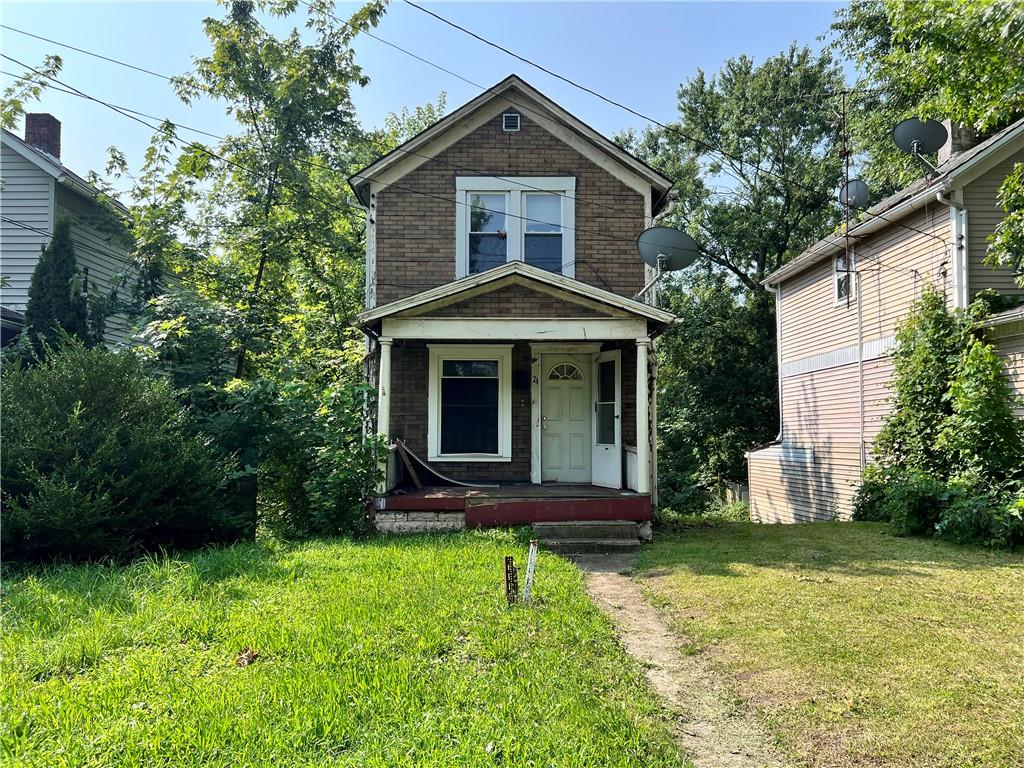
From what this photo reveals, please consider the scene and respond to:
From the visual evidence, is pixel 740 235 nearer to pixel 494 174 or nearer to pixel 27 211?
pixel 494 174

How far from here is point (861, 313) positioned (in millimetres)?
13461

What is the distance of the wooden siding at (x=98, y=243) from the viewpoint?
1358 cm

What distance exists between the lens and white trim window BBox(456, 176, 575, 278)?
10844 mm

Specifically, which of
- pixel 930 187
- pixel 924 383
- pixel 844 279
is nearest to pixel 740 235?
pixel 844 279

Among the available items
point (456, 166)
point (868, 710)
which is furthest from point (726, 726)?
point (456, 166)

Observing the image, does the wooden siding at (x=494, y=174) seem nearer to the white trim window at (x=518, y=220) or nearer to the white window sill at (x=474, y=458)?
the white trim window at (x=518, y=220)

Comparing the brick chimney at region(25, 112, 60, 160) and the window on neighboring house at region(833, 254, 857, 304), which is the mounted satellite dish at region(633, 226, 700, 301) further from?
the brick chimney at region(25, 112, 60, 160)

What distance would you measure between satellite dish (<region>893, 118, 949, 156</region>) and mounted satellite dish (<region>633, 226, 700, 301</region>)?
227 inches

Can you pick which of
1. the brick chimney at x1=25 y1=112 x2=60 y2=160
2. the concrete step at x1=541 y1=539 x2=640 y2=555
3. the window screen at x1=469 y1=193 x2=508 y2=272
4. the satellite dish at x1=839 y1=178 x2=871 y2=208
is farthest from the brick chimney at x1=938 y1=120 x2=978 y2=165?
the brick chimney at x1=25 y1=112 x2=60 y2=160

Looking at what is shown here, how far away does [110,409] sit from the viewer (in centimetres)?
749

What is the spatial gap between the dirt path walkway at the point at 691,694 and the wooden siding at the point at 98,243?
1277cm

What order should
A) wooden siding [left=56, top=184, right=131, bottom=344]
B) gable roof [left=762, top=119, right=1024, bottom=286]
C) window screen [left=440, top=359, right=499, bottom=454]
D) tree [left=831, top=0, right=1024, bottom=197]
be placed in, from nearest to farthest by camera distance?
tree [left=831, top=0, right=1024, bottom=197] → gable roof [left=762, top=119, right=1024, bottom=286] → window screen [left=440, top=359, right=499, bottom=454] → wooden siding [left=56, top=184, right=131, bottom=344]

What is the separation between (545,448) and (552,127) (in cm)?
566

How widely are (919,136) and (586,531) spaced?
33.0 ft
